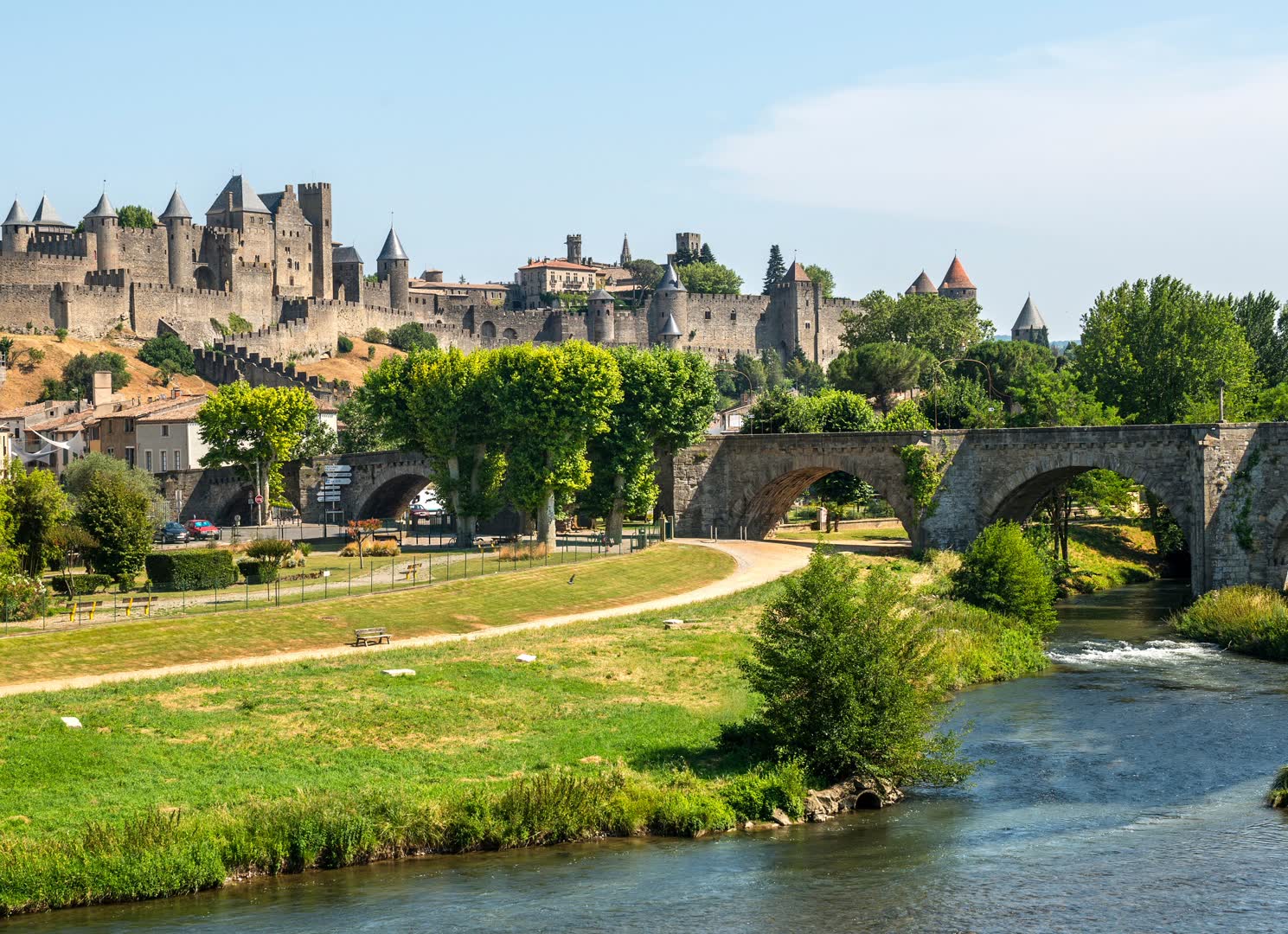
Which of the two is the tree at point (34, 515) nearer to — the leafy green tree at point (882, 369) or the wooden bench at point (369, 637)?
the wooden bench at point (369, 637)

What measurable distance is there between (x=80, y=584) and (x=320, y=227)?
109706 millimetres

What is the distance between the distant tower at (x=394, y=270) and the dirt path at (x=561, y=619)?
306ft

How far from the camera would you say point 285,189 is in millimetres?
156750

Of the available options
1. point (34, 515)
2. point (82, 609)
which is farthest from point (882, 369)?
point (82, 609)

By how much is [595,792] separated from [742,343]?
144872 millimetres

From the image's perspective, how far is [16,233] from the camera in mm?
142000

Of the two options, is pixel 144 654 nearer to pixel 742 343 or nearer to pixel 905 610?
pixel 905 610

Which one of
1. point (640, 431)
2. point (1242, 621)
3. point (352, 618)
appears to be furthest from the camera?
point (640, 431)

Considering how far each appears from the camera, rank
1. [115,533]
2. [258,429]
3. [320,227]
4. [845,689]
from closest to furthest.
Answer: [845,689] → [115,533] → [258,429] → [320,227]

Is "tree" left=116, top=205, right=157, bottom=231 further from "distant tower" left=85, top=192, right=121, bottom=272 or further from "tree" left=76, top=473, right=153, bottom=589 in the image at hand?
"tree" left=76, top=473, right=153, bottom=589

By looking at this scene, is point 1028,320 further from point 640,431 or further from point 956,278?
point 640,431

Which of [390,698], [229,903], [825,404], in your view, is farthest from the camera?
[825,404]

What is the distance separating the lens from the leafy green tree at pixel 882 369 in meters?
115

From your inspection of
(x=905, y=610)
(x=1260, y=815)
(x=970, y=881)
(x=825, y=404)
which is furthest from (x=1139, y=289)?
(x=970, y=881)
